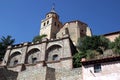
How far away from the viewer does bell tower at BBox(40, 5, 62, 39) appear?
62.0 metres

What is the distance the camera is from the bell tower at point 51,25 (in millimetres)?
62000

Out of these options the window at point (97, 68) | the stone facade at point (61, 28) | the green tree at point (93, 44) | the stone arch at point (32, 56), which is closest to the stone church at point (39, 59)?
the stone arch at point (32, 56)

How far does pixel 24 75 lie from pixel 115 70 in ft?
45.3

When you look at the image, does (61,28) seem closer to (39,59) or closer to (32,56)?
(32,56)

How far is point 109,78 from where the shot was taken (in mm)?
22141

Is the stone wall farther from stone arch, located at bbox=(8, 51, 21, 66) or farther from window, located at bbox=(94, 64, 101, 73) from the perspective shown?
window, located at bbox=(94, 64, 101, 73)

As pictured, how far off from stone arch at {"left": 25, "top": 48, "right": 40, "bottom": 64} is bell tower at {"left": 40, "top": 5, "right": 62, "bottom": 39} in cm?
1627

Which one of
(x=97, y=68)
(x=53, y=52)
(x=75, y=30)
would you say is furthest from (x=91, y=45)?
(x=75, y=30)

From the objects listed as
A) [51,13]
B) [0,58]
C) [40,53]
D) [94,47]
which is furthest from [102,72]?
[51,13]

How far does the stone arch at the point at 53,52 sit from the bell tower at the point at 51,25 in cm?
1732

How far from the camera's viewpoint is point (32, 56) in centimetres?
4366

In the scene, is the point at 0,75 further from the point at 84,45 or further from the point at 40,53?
the point at 84,45

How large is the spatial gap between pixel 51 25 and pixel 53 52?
22.3m

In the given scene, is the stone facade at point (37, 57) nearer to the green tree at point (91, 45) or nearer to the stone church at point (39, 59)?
the stone church at point (39, 59)
